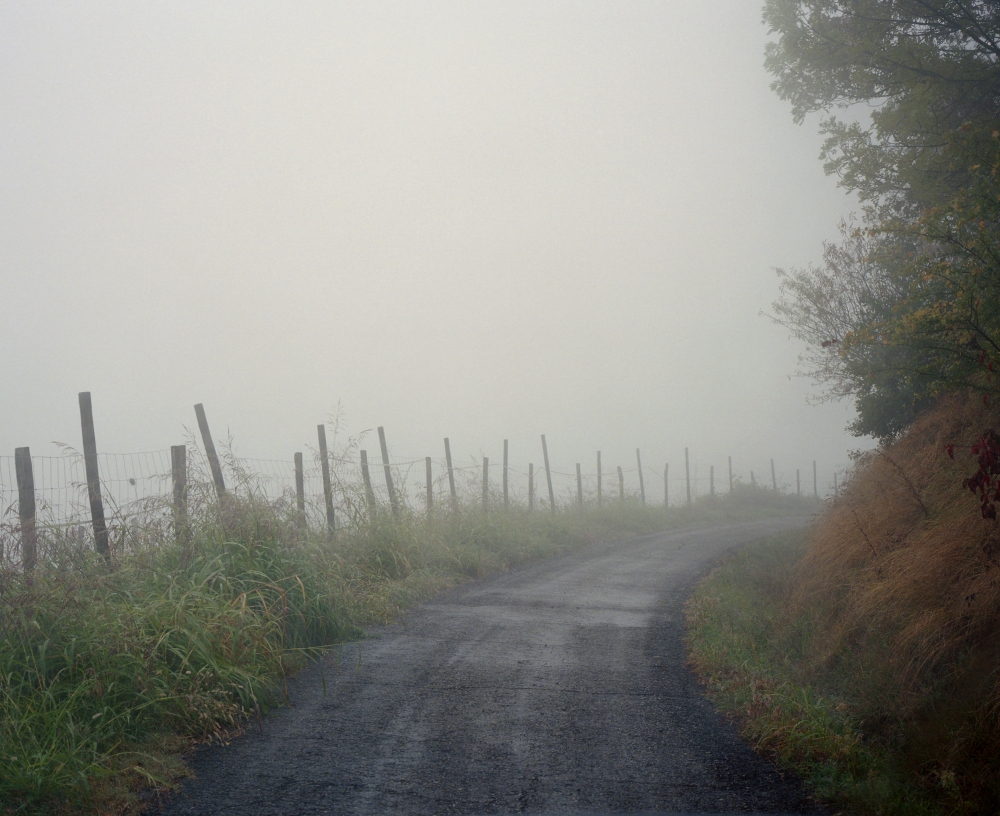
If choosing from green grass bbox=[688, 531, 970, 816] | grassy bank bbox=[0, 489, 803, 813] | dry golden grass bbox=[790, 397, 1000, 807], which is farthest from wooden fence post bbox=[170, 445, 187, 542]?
dry golden grass bbox=[790, 397, 1000, 807]

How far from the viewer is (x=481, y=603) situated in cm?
1064

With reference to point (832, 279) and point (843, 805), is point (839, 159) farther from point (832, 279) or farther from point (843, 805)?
point (843, 805)

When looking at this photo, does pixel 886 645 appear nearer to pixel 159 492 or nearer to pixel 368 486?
pixel 159 492

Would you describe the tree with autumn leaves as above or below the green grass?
above

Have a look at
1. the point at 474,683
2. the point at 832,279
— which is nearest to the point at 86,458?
the point at 474,683

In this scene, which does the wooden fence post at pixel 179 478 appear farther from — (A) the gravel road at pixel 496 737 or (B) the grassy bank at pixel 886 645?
(B) the grassy bank at pixel 886 645

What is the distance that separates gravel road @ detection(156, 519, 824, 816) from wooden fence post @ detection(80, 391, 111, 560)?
2.58m

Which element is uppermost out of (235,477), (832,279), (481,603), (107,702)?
(832,279)

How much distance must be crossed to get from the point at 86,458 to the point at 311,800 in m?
5.09

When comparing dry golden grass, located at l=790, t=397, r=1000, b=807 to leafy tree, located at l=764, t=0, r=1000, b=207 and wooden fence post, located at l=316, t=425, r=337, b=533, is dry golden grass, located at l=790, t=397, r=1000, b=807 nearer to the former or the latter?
leafy tree, located at l=764, t=0, r=1000, b=207

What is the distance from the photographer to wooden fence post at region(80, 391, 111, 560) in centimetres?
747

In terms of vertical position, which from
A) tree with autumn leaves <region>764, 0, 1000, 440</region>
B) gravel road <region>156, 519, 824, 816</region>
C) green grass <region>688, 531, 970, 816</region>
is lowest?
green grass <region>688, 531, 970, 816</region>

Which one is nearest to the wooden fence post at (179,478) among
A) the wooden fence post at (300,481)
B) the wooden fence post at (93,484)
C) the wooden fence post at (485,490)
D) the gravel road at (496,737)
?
the wooden fence post at (93,484)

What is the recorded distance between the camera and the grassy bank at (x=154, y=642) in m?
4.52
